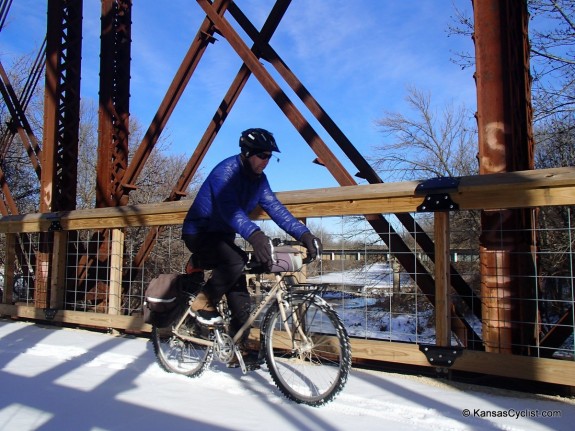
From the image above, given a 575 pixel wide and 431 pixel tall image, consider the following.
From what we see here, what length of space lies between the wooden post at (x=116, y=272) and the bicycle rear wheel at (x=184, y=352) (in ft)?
5.26

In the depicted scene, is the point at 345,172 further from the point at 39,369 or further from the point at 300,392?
the point at 39,369

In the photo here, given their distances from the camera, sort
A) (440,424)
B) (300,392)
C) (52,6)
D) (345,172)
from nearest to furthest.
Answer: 1. (440,424)
2. (300,392)
3. (345,172)
4. (52,6)

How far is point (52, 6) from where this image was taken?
670 centimetres

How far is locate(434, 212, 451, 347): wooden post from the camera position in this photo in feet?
9.87

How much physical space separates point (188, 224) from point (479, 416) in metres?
2.09

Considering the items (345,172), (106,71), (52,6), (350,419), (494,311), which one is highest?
(52,6)

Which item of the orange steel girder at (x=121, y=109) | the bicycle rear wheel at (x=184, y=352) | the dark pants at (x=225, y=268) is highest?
the orange steel girder at (x=121, y=109)

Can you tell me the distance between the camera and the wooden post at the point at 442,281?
9.87ft

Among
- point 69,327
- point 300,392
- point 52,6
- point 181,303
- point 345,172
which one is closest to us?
point 300,392

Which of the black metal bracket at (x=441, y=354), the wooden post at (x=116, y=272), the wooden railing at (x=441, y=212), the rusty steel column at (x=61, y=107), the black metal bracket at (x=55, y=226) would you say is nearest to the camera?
the wooden railing at (x=441, y=212)

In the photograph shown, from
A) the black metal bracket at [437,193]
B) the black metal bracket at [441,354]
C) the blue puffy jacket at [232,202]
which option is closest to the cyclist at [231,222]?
the blue puffy jacket at [232,202]

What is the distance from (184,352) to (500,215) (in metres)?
2.36

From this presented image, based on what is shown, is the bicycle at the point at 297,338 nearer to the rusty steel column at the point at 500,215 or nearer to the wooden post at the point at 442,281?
the wooden post at the point at 442,281

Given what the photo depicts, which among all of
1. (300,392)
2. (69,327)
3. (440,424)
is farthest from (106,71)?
(440,424)
